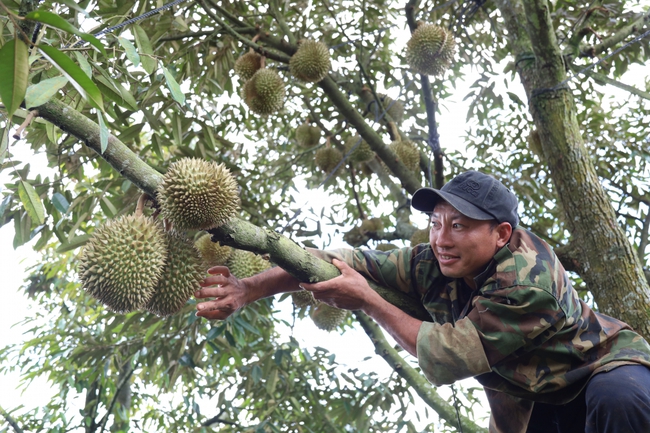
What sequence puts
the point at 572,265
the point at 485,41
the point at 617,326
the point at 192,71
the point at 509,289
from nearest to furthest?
the point at 509,289, the point at 617,326, the point at 572,265, the point at 192,71, the point at 485,41

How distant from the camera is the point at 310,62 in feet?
11.5

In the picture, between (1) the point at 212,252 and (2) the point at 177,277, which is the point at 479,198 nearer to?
(2) the point at 177,277

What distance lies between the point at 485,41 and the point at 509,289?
3480 millimetres

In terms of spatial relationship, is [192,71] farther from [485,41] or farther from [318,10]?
[485,41]

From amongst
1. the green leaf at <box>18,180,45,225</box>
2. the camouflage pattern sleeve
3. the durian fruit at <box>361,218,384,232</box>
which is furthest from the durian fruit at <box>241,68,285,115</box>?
the camouflage pattern sleeve

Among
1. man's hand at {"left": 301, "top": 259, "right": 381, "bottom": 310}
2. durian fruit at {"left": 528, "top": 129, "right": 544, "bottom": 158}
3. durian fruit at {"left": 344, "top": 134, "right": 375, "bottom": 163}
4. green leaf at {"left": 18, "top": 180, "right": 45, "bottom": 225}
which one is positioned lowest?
man's hand at {"left": 301, "top": 259, "right": 381, "bottom": 310}

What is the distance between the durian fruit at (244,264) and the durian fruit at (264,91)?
4.41 ft

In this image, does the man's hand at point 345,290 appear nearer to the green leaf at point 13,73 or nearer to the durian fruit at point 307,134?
the green leaf at point 13,73

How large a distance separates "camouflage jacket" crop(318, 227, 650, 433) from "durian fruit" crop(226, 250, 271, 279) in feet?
1.67

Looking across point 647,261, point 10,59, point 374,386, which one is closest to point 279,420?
point 374,386

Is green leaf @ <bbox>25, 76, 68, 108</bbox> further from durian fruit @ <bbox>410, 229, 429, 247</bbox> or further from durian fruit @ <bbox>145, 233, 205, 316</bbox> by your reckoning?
durian fruit @ <bbox>410, 229, 429, 247</bbox>

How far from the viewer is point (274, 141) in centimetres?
514

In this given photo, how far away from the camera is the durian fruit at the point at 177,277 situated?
1.92 meters

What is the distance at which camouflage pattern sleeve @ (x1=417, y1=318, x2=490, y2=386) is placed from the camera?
176 cm
